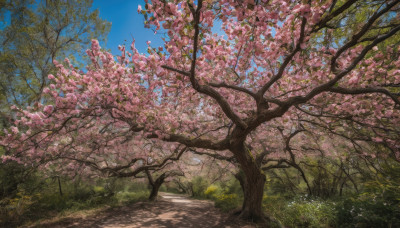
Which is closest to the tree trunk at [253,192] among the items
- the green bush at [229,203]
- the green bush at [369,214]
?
the green bush at [369,214]

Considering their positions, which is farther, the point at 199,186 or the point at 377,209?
the point at 199,186

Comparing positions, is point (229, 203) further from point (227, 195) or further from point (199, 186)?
point (199, 186)

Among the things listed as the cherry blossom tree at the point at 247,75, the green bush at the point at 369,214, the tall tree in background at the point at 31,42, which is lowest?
the green bush at the point at 369,214

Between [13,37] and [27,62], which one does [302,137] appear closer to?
[27,62]

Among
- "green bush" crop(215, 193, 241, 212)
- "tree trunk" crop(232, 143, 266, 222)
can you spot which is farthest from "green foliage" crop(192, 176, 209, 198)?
"tree trunk" crop(232, 143, 266, 222)

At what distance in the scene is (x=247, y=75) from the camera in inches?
243

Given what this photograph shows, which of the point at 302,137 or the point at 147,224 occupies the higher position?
the point at 302,137

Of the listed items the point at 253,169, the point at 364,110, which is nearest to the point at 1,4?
the point at 253,169

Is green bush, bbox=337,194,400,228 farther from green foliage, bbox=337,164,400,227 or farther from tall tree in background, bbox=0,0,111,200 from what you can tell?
tall tree in background, bbox=0,0,111,200

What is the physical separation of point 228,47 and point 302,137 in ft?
22.1

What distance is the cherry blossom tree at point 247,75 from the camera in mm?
3223

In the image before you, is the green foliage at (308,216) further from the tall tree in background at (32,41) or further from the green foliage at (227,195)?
the tall tree in background at (32,41)

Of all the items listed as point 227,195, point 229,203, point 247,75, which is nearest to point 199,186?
point 227,195

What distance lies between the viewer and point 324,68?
4652mm
